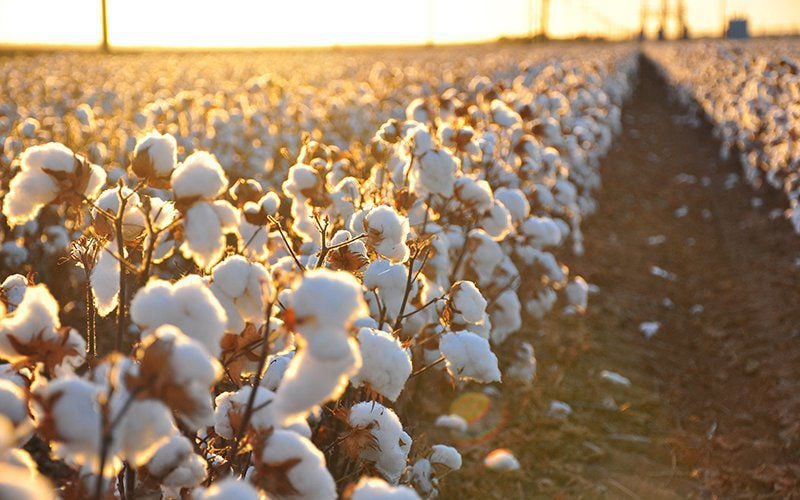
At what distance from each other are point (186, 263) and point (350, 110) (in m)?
6.80

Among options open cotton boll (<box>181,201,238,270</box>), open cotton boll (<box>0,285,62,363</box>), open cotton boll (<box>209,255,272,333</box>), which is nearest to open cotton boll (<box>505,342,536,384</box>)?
open cotton boll (<box>209,255,272,333</box>)

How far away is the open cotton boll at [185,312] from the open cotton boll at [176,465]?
1.20ft

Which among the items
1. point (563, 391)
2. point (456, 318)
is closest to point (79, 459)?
point (456, 318)

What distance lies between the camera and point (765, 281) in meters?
7.26

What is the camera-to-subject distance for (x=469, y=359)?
2428mm

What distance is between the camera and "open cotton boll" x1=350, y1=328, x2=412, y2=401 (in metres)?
1.95

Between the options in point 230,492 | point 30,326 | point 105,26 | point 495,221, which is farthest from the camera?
point 105,26

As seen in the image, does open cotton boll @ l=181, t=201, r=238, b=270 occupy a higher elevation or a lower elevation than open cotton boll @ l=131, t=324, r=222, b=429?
higher

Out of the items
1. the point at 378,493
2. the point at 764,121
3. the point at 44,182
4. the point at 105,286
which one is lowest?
the point at 764,121

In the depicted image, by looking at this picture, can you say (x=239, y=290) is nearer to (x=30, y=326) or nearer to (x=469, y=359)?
(x=30, y=326)

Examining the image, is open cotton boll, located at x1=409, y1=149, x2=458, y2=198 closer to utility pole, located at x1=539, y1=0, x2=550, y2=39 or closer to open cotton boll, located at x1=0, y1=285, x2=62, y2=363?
open cotton boll, located at x1=0, y1=285, x2=62, y2=363

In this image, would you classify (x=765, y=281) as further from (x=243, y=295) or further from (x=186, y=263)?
(x=243, y=295)

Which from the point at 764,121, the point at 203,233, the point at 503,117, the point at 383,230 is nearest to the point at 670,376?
the point at 503,117

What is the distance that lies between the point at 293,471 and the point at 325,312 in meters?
0.38
